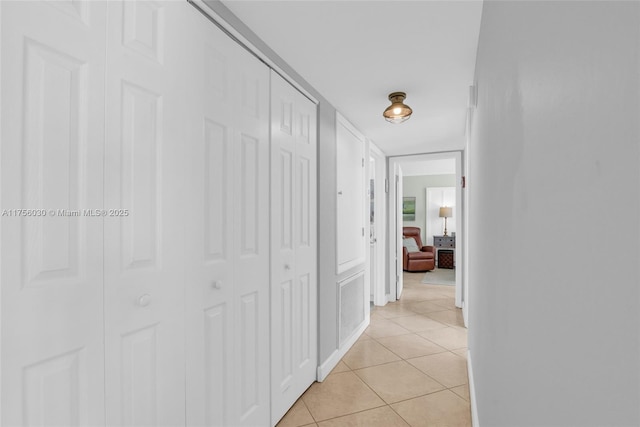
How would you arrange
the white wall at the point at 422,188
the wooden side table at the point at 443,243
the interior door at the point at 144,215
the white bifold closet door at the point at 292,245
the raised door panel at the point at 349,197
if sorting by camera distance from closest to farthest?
the interior door at the point at 144,215
the white bifold closet door at the point at 292,245
the raised door panel at the point at 349,197
the wooden side table at the point at 443,243
the white wall at the point at 422,188

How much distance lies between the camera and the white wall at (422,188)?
349 inches

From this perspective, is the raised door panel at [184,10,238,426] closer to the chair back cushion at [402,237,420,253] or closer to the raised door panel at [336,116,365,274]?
the raised door panel at [336,116,365,274]

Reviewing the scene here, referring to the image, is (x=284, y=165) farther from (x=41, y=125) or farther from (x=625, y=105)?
(x=625, y=105)

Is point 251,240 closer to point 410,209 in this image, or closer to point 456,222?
point 456,222

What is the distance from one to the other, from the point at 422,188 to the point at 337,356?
6970 millimetres

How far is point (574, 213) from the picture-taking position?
16.8 inches

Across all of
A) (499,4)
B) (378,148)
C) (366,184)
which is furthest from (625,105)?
(378,148)

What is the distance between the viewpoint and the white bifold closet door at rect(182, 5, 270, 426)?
140 centimetres

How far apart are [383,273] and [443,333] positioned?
4.48 feet

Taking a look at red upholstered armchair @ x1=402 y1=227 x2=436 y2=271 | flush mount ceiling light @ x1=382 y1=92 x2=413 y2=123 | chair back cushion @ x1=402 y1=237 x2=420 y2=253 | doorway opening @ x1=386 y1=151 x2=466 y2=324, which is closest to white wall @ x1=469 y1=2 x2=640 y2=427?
flush mount ceiling light @ x1=382 y1=92 x2=413 y2=123

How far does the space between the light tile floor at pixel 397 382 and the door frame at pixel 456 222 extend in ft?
2.23

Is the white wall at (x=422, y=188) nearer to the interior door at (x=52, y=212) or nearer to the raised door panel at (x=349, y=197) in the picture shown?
the raised door panel at (x=349, y=197)

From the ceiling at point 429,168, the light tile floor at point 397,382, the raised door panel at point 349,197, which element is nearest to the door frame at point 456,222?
the light tile floor at point 397,382

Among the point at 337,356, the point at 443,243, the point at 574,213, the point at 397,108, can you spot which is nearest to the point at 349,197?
the point at 397,108
